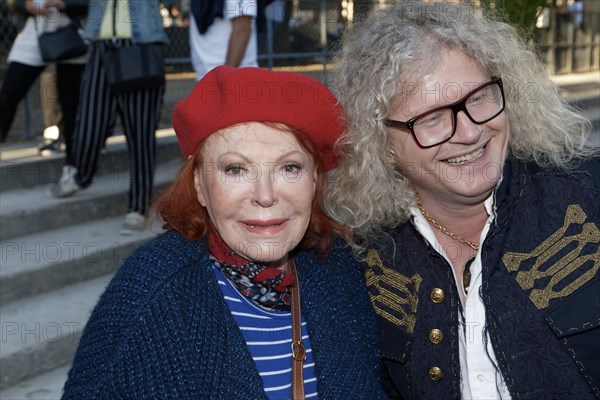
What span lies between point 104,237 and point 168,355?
276 centimetres

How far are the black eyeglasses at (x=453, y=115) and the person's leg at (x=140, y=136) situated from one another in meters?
2.53

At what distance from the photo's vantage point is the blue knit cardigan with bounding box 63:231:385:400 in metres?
1.93

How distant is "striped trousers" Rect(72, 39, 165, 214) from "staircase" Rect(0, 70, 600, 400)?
0.92 feet

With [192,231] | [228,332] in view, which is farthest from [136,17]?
[228,332]

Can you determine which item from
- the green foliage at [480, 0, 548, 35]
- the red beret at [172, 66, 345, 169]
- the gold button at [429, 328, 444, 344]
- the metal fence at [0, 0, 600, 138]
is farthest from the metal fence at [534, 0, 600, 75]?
the red beret at [172, 66, 345, 169]

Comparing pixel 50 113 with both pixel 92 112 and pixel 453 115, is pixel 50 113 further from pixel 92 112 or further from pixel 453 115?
pixel 453 115

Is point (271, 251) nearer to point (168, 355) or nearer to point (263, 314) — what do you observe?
point (263, 314)

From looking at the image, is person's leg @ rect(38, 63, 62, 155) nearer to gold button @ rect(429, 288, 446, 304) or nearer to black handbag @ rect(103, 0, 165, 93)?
black handbag @ rect(103, 0, 165, 93)

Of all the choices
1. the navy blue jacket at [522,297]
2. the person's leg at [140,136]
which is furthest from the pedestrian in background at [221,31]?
the navy blue jacket at [522,297]

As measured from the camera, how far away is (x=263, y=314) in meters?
2.11

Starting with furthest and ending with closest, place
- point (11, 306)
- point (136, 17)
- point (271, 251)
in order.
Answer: point (136, 17) < point (11, 306) < point (271, 251)

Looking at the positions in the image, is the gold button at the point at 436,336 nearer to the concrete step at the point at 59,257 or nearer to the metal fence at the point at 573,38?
the concrete step at the point at 59,257

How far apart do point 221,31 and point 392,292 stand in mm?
2379

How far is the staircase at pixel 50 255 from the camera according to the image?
3.59 m
